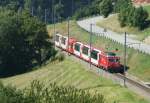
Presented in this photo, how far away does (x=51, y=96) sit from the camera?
4509cm

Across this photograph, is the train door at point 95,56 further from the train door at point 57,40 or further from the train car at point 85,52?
the train door at point 57,40

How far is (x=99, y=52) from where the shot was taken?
290ft

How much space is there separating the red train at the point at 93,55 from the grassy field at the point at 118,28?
1425 centimetres

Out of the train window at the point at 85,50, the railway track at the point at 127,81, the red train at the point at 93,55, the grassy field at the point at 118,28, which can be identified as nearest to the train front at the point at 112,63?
the red train at the point at 93,55

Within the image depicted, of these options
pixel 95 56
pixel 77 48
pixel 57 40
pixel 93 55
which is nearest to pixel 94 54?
pixel 95 56

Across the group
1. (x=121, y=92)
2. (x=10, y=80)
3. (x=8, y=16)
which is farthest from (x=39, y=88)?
(x=8, y=16)

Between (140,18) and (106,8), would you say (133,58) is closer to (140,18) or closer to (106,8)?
(140,18)

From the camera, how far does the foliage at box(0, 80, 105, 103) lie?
43.3m

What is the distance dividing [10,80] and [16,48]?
16340 millimetres

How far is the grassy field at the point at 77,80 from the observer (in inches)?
2717

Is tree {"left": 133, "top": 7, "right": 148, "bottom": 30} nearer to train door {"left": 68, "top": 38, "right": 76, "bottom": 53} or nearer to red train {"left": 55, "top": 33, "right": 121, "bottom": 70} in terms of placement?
red train {"left": 55, "top": 33, "right": 121, "bottom": 70}

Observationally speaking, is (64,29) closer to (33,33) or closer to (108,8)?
(108,8)

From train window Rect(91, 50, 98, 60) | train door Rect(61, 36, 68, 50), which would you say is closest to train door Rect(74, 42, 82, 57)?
train door Rect(61, 36, 68, 50)

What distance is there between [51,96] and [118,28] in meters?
83.5
